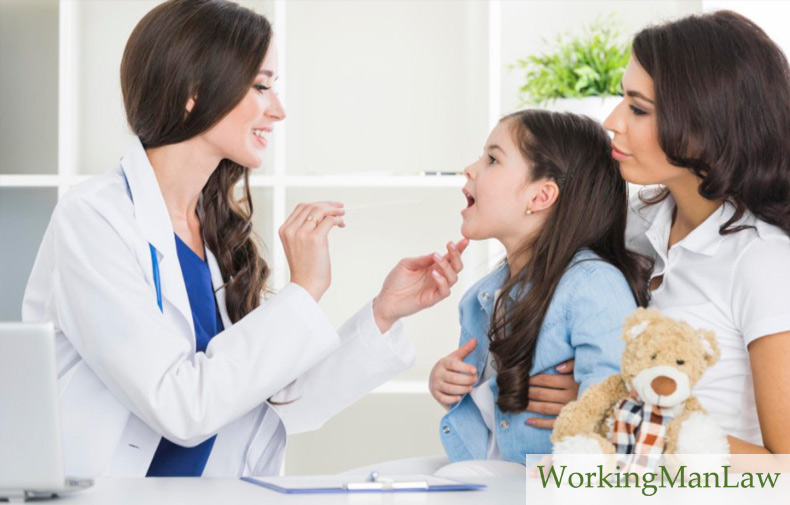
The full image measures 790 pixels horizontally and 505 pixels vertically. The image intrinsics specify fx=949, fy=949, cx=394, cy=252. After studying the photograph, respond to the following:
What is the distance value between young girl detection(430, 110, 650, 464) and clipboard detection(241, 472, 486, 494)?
46 cm

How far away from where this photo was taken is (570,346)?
163 cm

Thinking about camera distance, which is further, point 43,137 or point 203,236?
point 43,137

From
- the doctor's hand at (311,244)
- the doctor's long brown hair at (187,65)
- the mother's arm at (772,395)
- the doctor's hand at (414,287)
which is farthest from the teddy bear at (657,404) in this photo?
the doctor's long brown hair at (187,65)

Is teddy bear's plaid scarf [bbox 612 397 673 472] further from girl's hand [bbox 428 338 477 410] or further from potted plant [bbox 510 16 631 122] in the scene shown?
potted plant [bbox 510 16 631 122]

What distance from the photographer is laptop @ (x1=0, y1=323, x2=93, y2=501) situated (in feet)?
3.38

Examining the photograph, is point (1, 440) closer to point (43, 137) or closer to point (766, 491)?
point (766, 491)

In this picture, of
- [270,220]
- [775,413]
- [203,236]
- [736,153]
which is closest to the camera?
[775,413]

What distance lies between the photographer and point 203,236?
1947mm

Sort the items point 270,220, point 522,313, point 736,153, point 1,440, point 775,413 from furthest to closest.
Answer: point 270,220 < point 522,313 < point 736,153 < point 775,413 < point 1,440

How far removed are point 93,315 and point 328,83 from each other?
186cm

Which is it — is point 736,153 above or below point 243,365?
above

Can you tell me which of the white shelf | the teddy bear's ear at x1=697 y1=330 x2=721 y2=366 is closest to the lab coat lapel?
the teddy bear's ear at x1=697 y1=330 x2=721 y2=366

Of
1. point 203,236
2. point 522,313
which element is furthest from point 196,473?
point 522,313

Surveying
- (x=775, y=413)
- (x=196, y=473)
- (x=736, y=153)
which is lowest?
(x=196, y=473)
